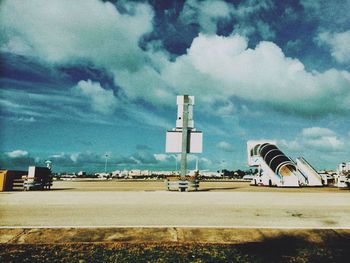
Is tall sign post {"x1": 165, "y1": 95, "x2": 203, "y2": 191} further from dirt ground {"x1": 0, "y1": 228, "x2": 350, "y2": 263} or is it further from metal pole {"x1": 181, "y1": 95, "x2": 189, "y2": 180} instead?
dirt ground {"x1": 0, "y1": 228, "x2": 350, "y2": 263}

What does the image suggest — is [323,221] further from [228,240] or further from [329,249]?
[228,240]

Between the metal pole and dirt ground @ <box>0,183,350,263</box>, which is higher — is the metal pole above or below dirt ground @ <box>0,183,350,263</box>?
above

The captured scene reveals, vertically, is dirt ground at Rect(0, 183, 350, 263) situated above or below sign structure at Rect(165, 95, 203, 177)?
below

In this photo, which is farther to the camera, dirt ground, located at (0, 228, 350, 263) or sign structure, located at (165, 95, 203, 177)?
sign structure, located at (165, 95, 203, 177)

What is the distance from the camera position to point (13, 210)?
10523 mm

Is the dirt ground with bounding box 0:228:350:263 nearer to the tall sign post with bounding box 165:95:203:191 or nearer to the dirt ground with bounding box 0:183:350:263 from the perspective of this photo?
the dirt ground with bounding box 0:183:350:263

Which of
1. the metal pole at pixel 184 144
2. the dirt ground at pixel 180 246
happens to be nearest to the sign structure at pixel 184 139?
the metal pole at pixel 184 144

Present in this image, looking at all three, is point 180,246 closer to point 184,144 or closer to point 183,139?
point 184,144

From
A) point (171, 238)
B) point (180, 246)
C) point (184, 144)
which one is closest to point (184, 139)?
point (184, 144)

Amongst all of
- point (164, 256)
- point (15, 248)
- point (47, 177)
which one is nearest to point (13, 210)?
point (15, 248)

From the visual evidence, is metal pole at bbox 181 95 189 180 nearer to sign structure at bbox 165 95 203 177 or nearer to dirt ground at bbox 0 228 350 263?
sign structure at bbox 165 95 203 177

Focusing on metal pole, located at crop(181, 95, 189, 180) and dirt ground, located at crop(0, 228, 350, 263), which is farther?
metal pole, located at crop(181, 95, 189, 180)

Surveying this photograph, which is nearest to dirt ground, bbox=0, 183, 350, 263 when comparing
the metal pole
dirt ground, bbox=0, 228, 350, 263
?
dirt ground, bbox=0, 228, 350, 263

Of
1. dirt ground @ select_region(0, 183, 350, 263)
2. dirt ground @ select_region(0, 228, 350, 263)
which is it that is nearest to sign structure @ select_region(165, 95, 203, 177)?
dirt ground @ select_region(0, 183, 350, 263)
